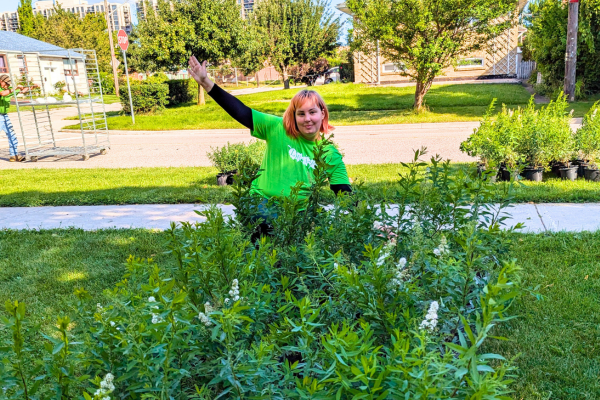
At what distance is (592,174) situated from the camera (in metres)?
7.39

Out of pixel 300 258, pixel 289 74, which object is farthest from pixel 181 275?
pixel 289 74

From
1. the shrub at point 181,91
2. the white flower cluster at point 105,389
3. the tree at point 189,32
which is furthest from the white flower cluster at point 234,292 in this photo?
the shrub at point 181,91

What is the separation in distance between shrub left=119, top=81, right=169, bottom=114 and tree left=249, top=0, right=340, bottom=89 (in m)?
12.3

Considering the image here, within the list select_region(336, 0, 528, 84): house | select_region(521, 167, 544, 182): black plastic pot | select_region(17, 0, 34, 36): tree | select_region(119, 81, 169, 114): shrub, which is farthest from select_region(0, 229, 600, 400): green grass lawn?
select_region(17, 0, 34, 36): tree

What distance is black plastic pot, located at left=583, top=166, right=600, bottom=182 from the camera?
734 centimetres

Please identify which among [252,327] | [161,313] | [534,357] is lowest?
[534,357]

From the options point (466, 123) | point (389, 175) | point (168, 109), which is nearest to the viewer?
point (389, 175)

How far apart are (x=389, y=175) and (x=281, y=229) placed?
5.49 meters

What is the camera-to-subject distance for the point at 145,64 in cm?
2433

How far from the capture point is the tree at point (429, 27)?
14.0m

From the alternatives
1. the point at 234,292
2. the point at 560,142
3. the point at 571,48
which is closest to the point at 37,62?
the point at 560,142

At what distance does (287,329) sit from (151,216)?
5158mm

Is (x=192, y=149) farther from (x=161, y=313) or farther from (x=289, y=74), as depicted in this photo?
(x=289, y=74)

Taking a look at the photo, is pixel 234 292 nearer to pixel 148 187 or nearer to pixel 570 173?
pixel 148 187
